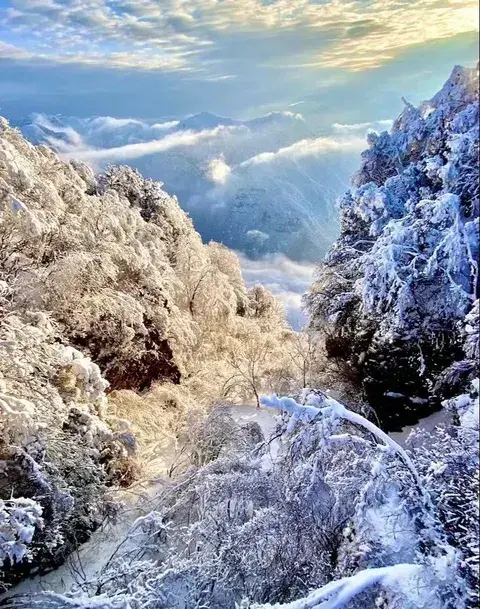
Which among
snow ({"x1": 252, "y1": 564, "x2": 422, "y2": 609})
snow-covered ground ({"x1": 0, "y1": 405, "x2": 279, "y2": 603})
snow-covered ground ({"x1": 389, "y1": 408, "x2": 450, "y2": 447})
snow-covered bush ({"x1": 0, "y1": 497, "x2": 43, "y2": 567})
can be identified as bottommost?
snow-covered ground ({"x1": 0, "y1": 405, "x2": 279, "y2": 603})

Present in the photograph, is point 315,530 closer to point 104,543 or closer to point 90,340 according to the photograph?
point 104,543

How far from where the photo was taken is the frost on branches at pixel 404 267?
239 inches

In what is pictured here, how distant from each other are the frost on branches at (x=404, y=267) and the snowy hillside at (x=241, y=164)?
1458mm

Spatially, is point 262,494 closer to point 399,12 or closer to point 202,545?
point 202,545

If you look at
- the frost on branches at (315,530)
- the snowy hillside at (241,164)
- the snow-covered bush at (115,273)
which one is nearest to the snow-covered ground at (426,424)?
the frost on branches at (315,530)

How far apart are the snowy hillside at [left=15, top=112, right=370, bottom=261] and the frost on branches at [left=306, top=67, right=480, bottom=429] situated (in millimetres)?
1458

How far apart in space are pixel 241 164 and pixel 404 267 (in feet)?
58.6

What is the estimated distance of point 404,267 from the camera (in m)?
6.72

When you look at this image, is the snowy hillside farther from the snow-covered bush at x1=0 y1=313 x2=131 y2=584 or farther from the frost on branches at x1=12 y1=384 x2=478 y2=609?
the frost on branches at x1=12 y1=384 x2=478 y2=609

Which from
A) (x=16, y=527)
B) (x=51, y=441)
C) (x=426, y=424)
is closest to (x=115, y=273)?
(x=51, y=441)

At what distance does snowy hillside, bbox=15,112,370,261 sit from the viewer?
12016 millimetres

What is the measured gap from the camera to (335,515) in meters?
4.82

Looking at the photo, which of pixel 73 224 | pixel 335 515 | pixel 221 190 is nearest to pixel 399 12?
pixel 335 515

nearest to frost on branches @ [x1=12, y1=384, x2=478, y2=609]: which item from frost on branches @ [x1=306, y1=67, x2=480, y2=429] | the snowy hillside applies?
frost on branches @ [x1=306, y1=67, x2=480, y2=429]
